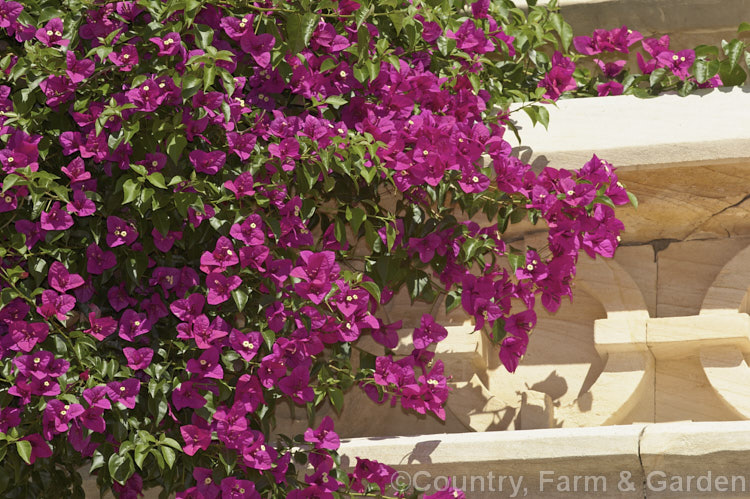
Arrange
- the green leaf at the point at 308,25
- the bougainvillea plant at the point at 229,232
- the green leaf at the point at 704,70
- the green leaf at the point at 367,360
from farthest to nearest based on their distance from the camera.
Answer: the green leaf at the point at 704,70 < the green leaf at the point at 367,360 < the green leaf at the point at 308,25 < the bougainvillea plant at the point at 229,232

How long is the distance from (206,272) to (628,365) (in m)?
1.16

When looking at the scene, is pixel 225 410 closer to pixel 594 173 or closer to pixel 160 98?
pixel 160 98

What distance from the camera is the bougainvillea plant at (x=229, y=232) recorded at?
3.38 m

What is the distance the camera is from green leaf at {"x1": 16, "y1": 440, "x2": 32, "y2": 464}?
129 inches

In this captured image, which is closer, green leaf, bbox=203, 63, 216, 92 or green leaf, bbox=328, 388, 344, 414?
green leaf, bbox=203, 63, 216, 92

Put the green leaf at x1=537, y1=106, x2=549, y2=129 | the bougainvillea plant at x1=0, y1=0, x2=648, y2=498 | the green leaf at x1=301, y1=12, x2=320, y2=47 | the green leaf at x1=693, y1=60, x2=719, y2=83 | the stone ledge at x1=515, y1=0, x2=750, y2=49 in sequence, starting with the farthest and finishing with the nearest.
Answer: the stone ledge at x1=515, y1=0, x2=750, y2=49, the green leaf at x1=693, y1=60, x2=719, y2=83, the green leaf at x1=537, y1=106, x2=549, y2=129, the green leaf at x1=301, y1=12, x2=320, y2=47, the bougainvillea plant at x1=0, y1=0, x2=648, y2=498

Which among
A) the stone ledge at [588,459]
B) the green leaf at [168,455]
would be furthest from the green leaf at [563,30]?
the green leaf at [168,455]

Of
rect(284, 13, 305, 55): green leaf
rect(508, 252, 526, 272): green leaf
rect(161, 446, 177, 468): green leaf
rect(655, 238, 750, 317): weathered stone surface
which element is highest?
rect(284, 13, 305, 55): green leaf

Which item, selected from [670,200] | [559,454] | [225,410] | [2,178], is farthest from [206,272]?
[670,200]

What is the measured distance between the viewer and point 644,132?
12.1 feet

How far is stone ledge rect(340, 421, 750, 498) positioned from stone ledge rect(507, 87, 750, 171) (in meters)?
0.73

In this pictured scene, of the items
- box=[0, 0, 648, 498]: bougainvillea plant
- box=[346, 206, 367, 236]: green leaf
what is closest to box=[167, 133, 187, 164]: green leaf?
box=[0, 0, 648, 498]: bougainvillea plant

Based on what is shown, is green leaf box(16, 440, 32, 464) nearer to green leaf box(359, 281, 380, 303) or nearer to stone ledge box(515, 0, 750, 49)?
green leaf box(359, 281, 380, 303)

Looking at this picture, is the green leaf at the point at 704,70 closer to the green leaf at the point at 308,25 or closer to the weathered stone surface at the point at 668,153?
the weathered stone surface at the point at 668,153
